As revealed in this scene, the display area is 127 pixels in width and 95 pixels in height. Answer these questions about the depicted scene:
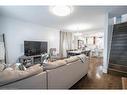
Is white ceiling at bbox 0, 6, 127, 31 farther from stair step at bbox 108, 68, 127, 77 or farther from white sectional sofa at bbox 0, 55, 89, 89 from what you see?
stair step at bbox 108, 68, 127, 77

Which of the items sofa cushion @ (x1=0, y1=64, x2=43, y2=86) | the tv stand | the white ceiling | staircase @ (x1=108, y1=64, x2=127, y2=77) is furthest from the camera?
the tv stand

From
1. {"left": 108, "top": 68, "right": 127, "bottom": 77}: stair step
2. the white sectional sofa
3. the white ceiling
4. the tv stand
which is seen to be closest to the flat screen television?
the tv stand

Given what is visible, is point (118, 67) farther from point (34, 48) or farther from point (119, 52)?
point (34, 48)

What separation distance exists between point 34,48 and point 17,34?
3.56ft

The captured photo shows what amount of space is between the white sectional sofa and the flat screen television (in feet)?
9.94

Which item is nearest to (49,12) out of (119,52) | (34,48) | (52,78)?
(34,48)

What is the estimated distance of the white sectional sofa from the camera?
140 cm

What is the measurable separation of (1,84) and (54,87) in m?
1.00

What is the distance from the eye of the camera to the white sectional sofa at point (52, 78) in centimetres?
140

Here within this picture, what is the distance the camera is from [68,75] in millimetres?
2354
